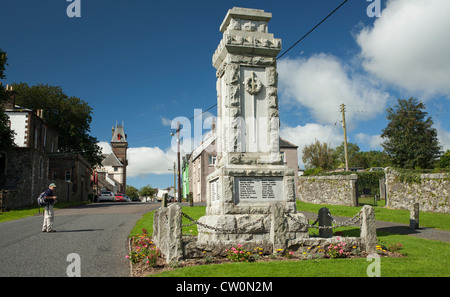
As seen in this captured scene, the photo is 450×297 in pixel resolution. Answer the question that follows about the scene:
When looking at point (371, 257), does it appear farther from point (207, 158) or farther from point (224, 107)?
point (207, 158)

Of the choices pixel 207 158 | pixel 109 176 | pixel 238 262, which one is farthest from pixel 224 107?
pixel 109 176

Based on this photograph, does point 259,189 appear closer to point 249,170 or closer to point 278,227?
point 249,170

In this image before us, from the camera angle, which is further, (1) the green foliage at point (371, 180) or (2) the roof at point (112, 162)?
(2) the roof at point (112, 162)

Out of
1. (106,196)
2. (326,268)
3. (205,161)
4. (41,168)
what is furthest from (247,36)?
(106,196)

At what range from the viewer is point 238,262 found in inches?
270

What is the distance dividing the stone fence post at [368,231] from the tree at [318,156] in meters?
→ 39.2

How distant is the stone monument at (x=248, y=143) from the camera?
8.05m

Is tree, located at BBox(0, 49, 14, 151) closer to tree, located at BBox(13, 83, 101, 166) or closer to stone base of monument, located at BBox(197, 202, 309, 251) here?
tree, located at BBox(13, 83, 101, 166)

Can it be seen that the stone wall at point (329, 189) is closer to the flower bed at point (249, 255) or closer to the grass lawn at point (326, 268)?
the flower bed at point (249, 255)

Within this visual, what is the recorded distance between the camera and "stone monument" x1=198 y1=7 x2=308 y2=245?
26.4 ft

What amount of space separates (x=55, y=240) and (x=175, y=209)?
17.8 feet

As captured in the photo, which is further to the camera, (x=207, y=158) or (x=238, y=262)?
(x=207, y=158)

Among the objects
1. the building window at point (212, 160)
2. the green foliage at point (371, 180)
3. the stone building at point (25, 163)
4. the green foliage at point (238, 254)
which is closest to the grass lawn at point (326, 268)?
the green foliage at point (238, 254)

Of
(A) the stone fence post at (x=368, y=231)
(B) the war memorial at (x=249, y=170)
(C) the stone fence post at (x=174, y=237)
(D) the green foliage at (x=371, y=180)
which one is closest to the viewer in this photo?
(C) the stone fence post at (x=174, y=237)
